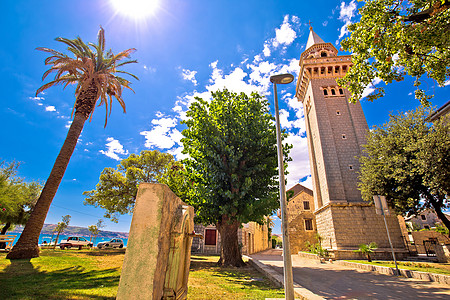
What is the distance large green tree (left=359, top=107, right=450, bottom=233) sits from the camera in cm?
1271

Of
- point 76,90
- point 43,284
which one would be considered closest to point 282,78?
point 43,284

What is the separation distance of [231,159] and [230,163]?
245 mm

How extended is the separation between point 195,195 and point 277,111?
24.3 ft

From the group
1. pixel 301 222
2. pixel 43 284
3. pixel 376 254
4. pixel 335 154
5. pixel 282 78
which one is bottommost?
pixel 43 284

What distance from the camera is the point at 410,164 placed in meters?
14.3

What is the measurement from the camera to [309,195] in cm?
3203

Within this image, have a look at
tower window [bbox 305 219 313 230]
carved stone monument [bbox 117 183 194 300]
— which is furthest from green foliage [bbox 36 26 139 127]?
tower window [bbox 305 219 313 230]

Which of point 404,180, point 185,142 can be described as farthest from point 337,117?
point 185,142

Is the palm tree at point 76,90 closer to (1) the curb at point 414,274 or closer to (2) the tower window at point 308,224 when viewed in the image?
(1) the curb at point 414,274

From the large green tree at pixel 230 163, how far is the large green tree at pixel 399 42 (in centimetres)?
569

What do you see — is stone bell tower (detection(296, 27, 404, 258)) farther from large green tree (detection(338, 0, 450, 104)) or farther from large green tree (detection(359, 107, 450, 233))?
large green tree (detection(338, 0, 450, 104))

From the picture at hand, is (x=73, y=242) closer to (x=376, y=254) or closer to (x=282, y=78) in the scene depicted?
(x=282, y=78)

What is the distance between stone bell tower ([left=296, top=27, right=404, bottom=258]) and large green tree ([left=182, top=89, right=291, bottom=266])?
10.1m

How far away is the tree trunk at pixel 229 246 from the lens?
1242 centimetres
